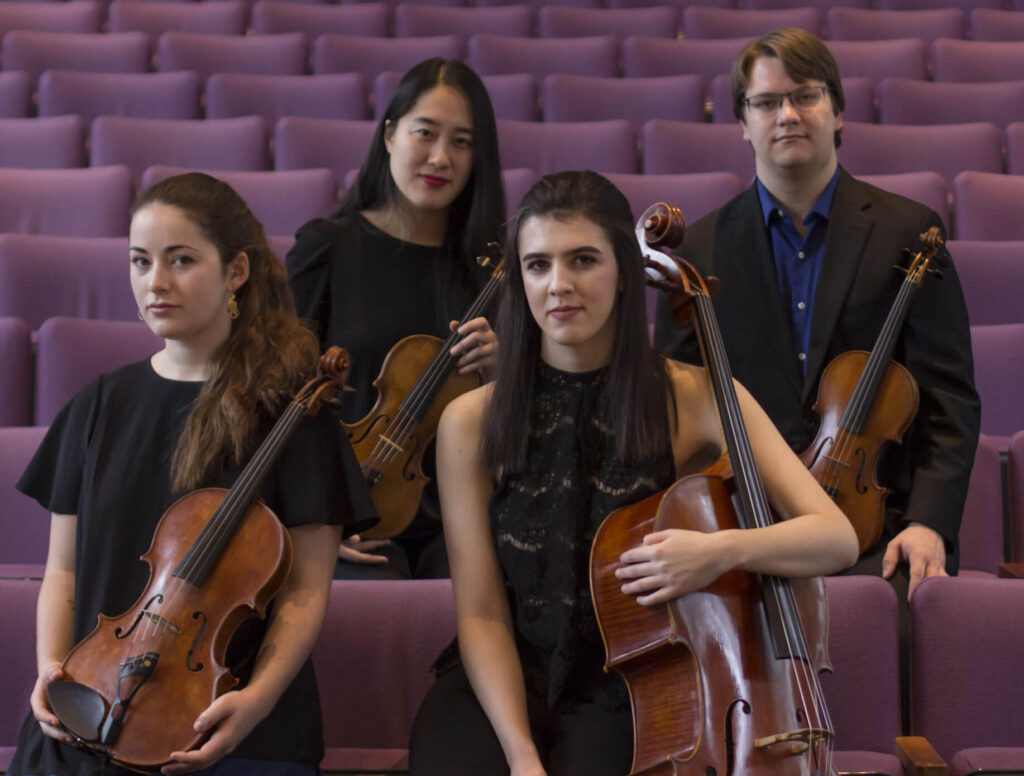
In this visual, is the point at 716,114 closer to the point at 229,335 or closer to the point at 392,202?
the point at 392,202

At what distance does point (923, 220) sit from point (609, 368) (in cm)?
61

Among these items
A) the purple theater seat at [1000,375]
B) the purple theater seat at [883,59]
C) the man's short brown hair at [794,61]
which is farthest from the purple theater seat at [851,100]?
the man's short brown hair at [794,61]

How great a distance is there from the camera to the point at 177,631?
0.99 metres

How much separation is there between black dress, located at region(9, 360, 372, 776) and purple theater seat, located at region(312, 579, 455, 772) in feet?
0.36

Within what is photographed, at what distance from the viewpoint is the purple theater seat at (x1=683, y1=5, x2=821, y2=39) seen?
10.7 ft

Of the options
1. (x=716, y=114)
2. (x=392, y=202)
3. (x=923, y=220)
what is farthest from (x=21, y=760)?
(x=716, y=114)

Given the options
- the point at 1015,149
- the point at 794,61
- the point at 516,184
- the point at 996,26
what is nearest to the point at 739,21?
the point at 996,26

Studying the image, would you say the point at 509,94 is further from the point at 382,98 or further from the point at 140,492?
the point at 140,492

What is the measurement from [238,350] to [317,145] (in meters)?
1.48

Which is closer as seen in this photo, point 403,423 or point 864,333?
point 403,423

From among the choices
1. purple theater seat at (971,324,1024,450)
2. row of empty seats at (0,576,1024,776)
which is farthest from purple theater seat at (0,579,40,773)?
purple theater seat at (971,324,1024,450)

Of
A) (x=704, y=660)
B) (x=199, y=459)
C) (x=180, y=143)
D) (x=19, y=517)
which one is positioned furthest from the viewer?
(x=180, y=143)

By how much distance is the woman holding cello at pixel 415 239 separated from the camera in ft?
5.17

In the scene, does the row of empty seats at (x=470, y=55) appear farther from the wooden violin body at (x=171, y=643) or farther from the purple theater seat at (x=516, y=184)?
the wooden violin body at (x=171, y=643)
